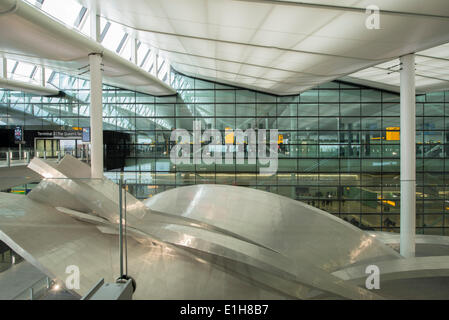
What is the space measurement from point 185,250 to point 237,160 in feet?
56.0

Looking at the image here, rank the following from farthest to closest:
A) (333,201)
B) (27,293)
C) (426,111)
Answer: (426,111) < (333,201) < (27,293)

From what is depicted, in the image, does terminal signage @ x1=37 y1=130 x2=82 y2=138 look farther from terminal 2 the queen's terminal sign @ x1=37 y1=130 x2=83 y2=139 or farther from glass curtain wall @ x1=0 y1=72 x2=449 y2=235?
glass curtain wall @ x1=0 y1=72 x2=449 y2=235

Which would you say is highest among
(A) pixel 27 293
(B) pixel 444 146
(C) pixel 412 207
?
(B) pixel 444 146

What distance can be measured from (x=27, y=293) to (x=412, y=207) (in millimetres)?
7553

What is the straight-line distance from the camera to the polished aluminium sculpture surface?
3.69 meters

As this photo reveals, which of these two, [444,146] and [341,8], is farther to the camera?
[444,146]

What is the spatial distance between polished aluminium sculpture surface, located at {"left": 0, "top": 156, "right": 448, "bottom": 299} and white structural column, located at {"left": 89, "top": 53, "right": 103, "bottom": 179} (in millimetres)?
6074

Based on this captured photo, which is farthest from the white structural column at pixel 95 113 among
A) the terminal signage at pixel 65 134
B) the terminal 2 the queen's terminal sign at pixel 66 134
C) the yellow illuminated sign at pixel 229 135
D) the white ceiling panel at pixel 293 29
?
the yellow illuminated sign at pixel 229 135

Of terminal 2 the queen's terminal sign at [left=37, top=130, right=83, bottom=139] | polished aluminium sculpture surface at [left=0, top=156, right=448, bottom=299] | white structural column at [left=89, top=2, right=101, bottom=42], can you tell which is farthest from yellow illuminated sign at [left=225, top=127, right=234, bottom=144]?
polished aluminium sculpture surface at [left=0, top=156, right=448, bottom=299]

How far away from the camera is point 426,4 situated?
5863 millimetres

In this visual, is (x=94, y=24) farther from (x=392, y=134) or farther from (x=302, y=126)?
Answer: (x=392, y=134)

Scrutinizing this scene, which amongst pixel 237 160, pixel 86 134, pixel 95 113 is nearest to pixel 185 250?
pixel 95 113

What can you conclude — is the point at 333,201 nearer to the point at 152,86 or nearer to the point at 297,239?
the point at 297,239
